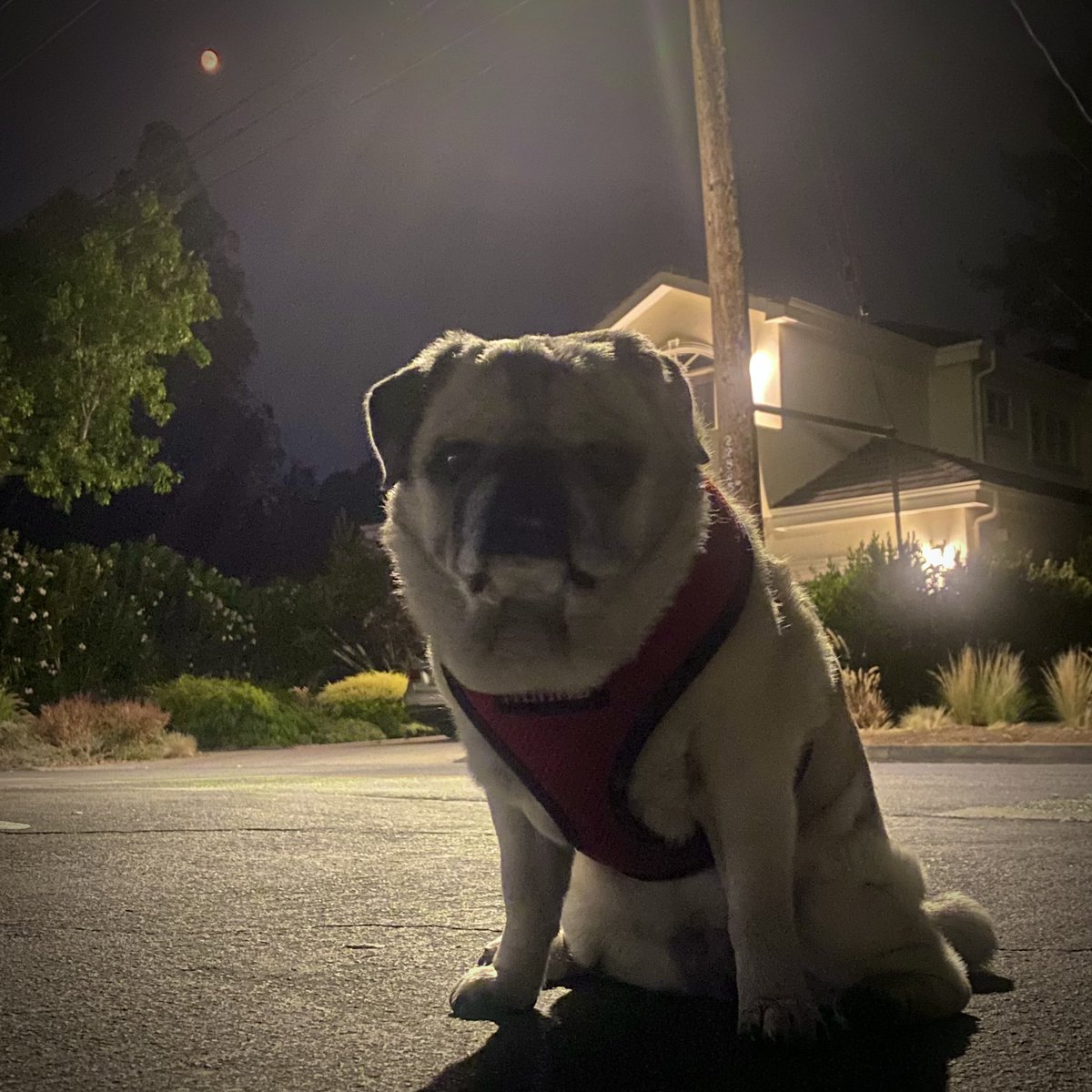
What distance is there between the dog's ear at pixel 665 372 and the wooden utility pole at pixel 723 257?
10599mm

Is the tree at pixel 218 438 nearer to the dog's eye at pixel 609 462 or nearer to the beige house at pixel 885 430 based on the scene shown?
the beige house at pixel 885 430

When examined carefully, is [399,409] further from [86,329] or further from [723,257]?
[86,329]

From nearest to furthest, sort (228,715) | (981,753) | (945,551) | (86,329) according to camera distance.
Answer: (981,753) → (228,715) → (86,329) → (945,551)

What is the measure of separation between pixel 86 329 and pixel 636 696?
19.6m

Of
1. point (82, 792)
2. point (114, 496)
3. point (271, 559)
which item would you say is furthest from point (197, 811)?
point (271, 559)

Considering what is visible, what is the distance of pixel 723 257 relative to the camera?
13836 millimetres

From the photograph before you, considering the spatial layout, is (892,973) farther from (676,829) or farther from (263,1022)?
(263,1022)

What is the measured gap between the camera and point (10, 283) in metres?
20.2

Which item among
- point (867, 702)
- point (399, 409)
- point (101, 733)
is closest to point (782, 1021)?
point (399, 409)

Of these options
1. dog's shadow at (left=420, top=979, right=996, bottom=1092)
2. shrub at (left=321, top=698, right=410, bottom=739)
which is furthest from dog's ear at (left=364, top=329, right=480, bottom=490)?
shrub at (left=321, top=698, right=410, bottom=739)

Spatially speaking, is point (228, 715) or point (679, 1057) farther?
point (228, 715)

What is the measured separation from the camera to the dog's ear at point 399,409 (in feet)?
9.57

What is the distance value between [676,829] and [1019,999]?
0.98 metres

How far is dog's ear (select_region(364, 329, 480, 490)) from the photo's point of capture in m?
2.92
